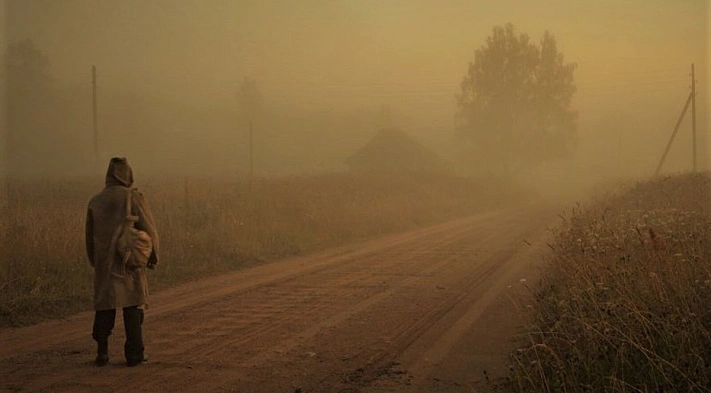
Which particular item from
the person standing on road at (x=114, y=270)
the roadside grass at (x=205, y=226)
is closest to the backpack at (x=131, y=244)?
the person standing on road at (x=114, y=270)

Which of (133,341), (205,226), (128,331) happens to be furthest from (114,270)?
(205,226)

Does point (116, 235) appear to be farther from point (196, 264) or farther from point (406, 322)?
point (196, 264)

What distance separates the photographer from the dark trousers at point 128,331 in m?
5.75

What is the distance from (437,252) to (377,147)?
3634 centimetres

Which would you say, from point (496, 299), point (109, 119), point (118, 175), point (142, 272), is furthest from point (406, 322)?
point (109, 119)

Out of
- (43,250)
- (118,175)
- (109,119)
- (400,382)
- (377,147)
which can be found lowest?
(400,382)

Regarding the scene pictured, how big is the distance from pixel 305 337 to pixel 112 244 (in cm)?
233

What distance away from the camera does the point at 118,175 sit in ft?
19.4

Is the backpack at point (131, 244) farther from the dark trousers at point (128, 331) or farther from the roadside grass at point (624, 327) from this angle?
the roadside grass at point (624, 327)

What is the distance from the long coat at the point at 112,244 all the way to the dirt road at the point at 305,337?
2.22 ft

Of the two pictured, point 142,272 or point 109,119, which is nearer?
point 142,272

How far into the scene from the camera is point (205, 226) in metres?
16.0

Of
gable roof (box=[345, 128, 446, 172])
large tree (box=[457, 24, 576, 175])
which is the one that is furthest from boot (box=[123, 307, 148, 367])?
large tree (box=[457, 24, 576, 175])

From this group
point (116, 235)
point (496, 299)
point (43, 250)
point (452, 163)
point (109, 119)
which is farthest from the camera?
point (109, 119)
